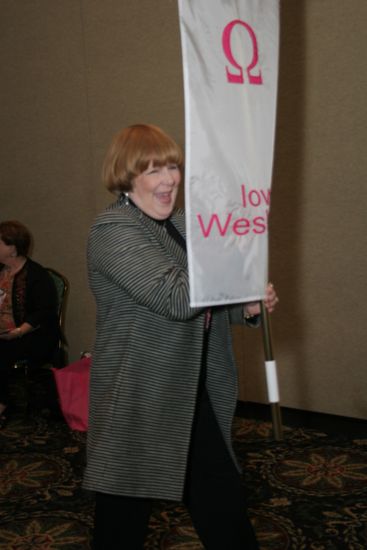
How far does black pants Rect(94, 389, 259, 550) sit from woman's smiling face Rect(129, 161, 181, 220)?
51 cm

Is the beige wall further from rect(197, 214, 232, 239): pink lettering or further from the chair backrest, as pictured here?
rect(197, 214, 232, 239): pink lettering

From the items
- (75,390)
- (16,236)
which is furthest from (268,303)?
(16,236)

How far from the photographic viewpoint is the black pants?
1.75 m

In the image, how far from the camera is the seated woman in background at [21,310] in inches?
160

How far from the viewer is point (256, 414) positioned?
13.2ft

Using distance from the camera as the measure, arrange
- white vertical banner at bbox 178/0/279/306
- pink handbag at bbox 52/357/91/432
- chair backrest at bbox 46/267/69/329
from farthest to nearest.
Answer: chair backrest at bbox 46/267/69/329 → pink handbag at bbox 52/357/91/432 → white vertical banner at bbox 178/0/279/306

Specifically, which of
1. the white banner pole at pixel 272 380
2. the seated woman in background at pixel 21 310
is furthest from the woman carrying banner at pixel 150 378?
the seated woman in background at pixel 21 310

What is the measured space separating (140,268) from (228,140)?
371 mm

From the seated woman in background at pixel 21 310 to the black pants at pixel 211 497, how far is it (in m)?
2.45

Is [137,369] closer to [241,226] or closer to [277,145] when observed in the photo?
[241,226]

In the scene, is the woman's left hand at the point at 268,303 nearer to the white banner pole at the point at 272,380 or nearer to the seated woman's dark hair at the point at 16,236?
the white banner pole at the point at 272,380

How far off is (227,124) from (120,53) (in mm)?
3142

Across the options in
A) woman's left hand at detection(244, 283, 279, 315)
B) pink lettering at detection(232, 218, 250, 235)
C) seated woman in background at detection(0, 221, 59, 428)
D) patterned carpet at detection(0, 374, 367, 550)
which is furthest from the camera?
seated woman in background at detection(0, 221, 59, 428)

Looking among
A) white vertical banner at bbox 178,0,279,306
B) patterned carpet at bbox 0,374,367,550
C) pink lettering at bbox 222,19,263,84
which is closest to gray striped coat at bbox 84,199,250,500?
white vertical banner at bbox 178,0,279,306
